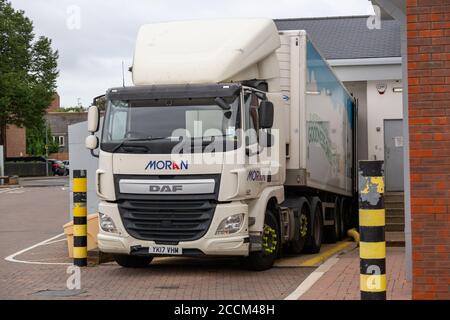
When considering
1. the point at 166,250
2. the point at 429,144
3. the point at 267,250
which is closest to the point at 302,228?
the point at 267,250

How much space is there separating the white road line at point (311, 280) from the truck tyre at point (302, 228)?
0.84 meters

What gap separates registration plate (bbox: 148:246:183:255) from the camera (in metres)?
10.5

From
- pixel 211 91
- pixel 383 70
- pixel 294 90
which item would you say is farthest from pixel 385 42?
pixel 211 91

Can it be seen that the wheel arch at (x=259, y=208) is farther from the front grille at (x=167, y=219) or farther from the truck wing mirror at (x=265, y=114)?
the truck wing mirror at (x=265, y=114)

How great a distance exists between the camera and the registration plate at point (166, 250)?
10.5 meters

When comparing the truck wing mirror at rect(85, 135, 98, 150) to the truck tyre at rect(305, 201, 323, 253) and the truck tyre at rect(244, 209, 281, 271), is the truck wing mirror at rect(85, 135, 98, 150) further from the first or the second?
the truck tyre at rect(305, 201, 323, 253)

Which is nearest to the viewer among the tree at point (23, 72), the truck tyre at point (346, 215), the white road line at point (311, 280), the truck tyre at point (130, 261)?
the white road line at point (311, 280)

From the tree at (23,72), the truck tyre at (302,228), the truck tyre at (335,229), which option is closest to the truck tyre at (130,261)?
the truck tyre at (302,228)

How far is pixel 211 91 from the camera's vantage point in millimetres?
10695

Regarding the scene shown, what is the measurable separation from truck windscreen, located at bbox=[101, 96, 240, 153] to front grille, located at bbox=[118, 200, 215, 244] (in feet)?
2.50

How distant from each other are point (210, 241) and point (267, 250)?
4.17 ft

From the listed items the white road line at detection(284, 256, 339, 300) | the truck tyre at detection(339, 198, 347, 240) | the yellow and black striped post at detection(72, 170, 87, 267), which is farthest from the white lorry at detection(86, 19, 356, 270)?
the truck tyre at detection(339, 198, 347, 240)

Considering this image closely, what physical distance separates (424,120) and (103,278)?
545 centimetres
